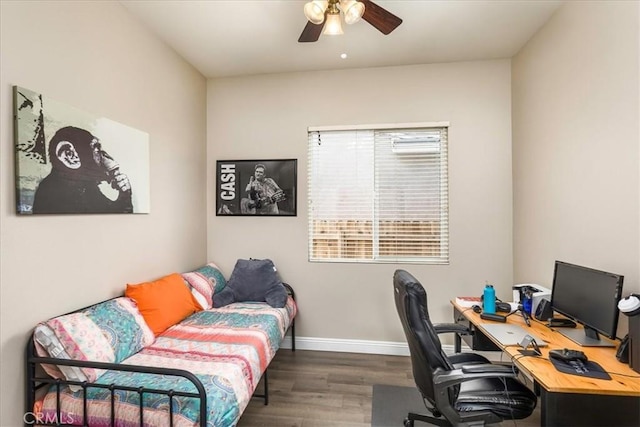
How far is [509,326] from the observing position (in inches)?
80.4

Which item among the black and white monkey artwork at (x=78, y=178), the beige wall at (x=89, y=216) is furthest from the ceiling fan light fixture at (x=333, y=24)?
the black and white monkey artwork at (x=78, y=178)

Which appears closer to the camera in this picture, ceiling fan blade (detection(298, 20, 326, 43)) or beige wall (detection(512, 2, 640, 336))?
beige wall (detection(512, 2, 640, 336))

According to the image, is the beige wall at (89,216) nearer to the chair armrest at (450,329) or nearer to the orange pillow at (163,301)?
the orange pillow at (163,301)

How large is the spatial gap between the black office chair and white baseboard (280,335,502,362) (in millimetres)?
1524

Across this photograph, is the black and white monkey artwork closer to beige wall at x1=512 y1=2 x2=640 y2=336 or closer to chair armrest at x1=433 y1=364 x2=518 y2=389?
chair armrest at x1=433 y1=364 x2=518 y2=389

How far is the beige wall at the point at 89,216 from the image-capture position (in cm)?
154

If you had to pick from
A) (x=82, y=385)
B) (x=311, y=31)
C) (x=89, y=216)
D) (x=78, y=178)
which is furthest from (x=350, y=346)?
(x=311, y=31)

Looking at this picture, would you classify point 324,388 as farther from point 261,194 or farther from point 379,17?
point 379,17

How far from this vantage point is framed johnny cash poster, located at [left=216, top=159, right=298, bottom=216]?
3.36 m

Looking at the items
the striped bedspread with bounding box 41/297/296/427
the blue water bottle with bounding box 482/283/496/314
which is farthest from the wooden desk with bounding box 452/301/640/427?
the striped bedspread with bounding box 41/297/296/427

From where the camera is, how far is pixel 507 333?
192 centimetres

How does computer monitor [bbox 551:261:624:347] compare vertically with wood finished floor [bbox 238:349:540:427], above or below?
above

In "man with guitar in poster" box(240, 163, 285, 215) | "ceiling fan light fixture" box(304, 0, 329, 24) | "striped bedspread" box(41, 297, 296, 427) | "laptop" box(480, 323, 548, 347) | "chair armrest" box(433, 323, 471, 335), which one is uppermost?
"ceiling fan light fixture" box(304, 0, 329, 24)

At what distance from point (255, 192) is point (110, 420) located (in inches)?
91.2
